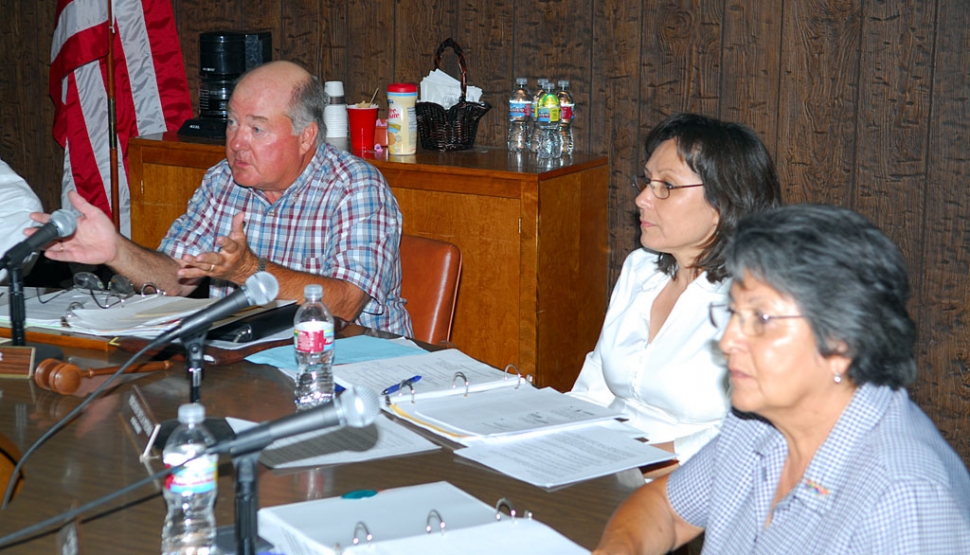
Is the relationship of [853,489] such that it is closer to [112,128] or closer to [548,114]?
[548,114]

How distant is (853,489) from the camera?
118 centimetres

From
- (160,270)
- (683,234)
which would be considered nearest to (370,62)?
(160,270)

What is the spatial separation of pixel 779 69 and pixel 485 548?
2444 millimetres

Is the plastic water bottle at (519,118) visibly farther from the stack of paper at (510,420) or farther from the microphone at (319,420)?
the microphone at (319,420)

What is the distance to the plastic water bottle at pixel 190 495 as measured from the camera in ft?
4.02

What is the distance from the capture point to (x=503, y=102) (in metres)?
3.83

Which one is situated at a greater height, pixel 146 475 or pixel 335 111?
pixel 335 111

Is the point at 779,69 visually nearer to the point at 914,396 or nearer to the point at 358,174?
the point at 914,396

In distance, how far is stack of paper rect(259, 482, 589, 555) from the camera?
128cm

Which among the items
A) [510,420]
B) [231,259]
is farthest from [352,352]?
[510,420]

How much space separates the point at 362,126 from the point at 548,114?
27.7 inches

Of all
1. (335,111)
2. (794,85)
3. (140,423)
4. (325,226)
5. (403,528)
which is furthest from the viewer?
(335,111)

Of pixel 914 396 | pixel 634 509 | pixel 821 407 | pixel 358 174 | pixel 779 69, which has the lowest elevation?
pixel 914 396

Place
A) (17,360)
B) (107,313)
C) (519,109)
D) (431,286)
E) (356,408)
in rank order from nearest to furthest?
(356,408) < (17,360) < (107,313) < (431,286) < (519,109)
